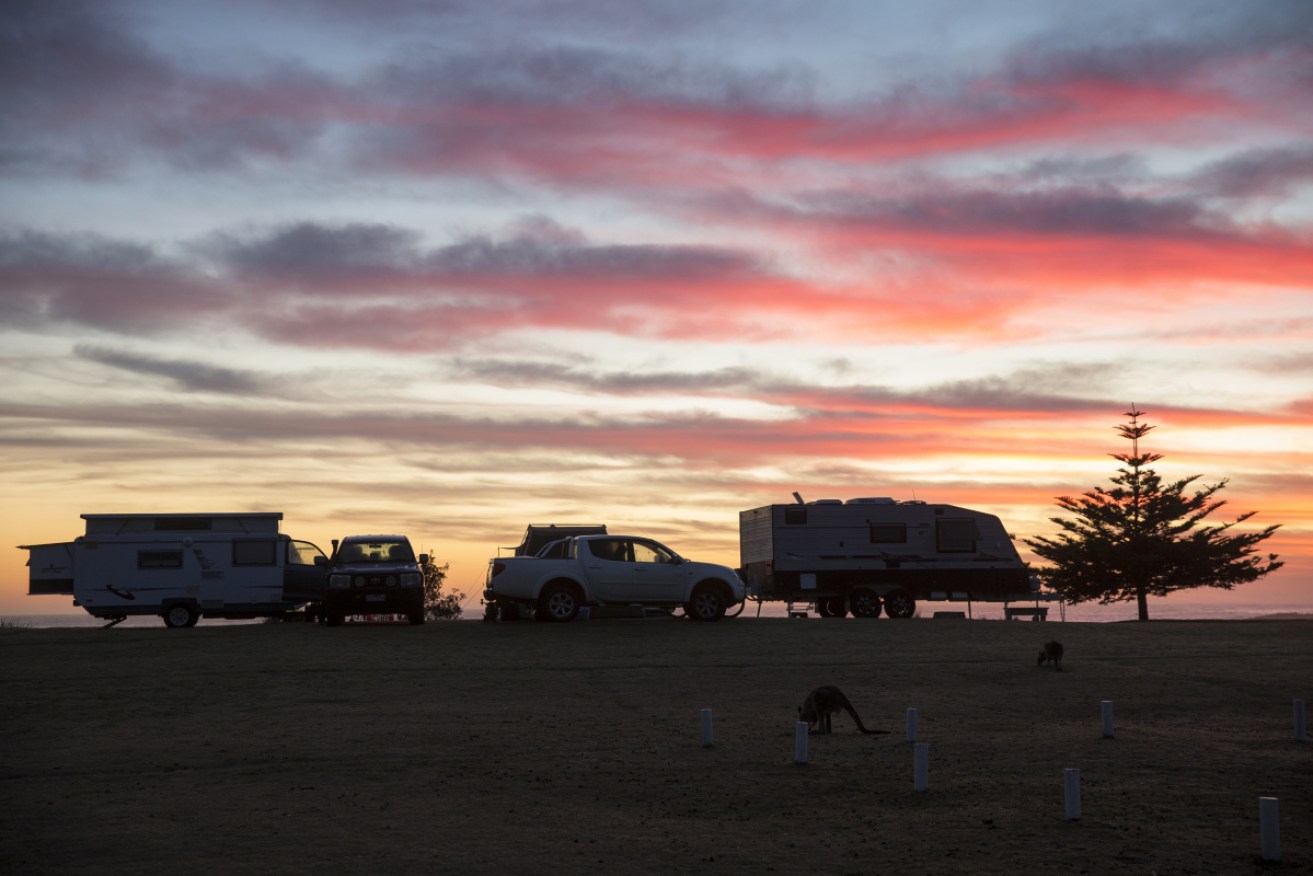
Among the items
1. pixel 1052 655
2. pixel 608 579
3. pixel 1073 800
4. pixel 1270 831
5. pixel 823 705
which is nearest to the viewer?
pixel 1270 831

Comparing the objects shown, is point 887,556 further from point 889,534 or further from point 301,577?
point 301,577

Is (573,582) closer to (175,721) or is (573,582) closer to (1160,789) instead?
(175,721)

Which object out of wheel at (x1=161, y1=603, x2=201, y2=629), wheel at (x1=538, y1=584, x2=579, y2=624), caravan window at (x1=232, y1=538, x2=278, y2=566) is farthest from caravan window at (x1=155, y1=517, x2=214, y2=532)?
wheel at (x1=538, y1=584, x2=579, y2=624)

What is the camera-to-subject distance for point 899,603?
113ft

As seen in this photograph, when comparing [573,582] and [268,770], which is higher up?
[573,582]

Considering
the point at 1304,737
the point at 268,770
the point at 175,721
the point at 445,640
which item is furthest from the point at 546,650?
the point at 1304,737

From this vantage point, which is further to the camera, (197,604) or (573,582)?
(197,604)

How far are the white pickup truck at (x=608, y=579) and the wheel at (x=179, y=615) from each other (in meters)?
7.45

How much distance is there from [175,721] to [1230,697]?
1403 centimetres

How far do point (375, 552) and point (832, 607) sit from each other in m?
12.4

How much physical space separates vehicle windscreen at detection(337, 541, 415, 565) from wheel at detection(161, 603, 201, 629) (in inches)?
165

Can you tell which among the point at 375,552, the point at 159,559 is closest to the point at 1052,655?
the point at 375,552

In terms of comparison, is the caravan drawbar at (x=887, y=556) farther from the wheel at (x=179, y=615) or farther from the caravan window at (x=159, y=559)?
the caravan window at (x=159, y=559)

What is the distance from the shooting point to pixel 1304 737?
14242mm
